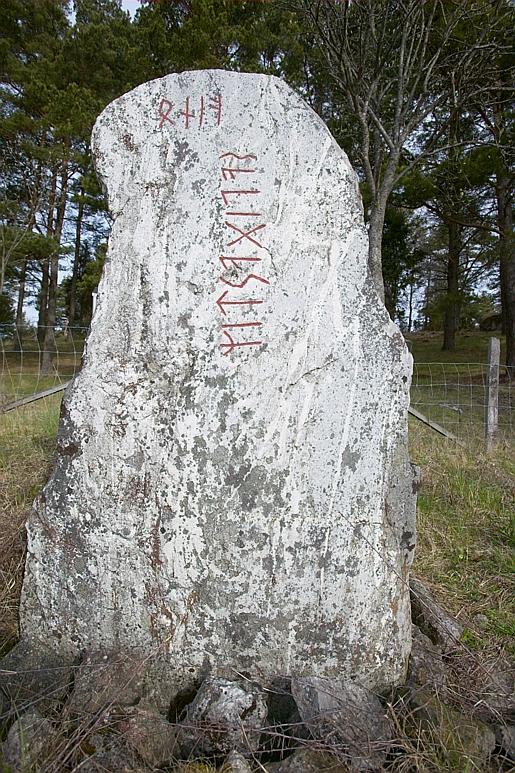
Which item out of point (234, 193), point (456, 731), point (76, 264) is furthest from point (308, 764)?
point (76, 264)

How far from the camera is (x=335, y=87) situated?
929cm

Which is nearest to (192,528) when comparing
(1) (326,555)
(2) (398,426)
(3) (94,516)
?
(3) (94,516)

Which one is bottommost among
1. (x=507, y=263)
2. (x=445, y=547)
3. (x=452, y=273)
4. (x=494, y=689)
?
(x=494, y=689)

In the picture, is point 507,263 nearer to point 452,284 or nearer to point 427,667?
point 452,284

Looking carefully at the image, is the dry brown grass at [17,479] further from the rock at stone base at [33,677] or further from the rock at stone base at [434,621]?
the rock at stone base at [434,621]

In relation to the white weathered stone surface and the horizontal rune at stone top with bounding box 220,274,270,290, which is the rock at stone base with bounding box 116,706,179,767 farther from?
the horizontal rune at stone top with bounding box 220,274,270,290

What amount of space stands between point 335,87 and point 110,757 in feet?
33.2

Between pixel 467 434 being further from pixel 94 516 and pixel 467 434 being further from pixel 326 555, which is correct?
pixel 94 516

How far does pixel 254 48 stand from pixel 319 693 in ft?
34.4

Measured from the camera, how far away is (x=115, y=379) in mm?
1859

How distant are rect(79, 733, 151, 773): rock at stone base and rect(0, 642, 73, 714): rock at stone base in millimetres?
222

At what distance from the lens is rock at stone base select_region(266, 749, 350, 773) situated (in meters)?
1.43

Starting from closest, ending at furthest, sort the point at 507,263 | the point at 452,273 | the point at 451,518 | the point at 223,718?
1. the point at 223,718
2. the point at 451,518
3. the point at 507,263
4. the point at 452,273

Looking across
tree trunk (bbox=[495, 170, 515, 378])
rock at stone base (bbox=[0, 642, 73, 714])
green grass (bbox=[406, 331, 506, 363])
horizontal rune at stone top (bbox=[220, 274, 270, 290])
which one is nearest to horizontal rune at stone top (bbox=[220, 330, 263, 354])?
Result: horizontal rune at stone top (bbox=[220, 274, 270, 290])
